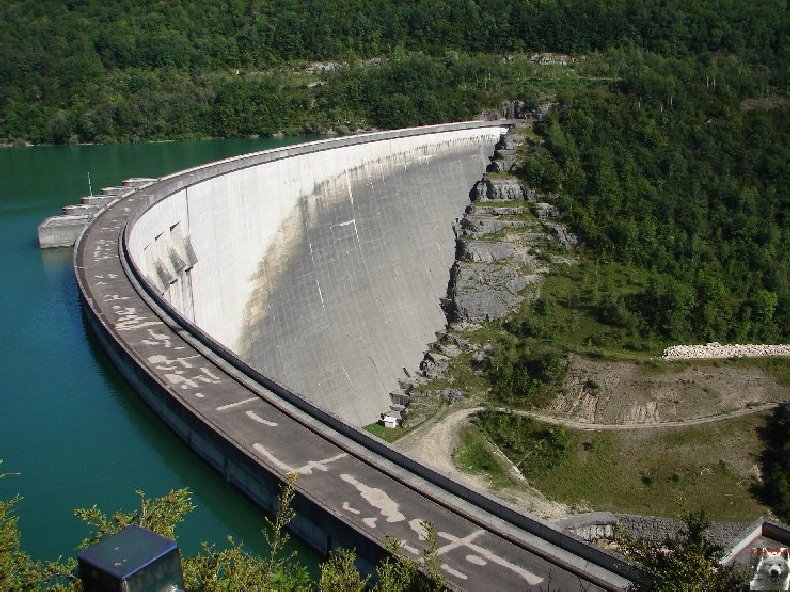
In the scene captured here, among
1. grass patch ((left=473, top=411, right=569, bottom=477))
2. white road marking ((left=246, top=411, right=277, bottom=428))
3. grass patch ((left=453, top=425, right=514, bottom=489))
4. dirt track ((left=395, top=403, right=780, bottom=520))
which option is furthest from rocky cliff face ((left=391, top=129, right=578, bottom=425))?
white road marking ((left=246, top=411, right=277, bottom=428))

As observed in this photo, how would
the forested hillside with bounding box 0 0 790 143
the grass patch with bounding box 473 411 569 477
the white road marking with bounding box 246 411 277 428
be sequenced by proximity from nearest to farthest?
the white road marking with bounding box 246 411 277 428 → the grass patch with bounding box 473 411 569 477 → the forested hillside with bounding box 0 0 790 143

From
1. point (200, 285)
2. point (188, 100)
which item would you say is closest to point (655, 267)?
point (200, 285)

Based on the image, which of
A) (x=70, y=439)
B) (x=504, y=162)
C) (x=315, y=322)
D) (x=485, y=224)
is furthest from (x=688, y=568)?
(x=504, y=162)

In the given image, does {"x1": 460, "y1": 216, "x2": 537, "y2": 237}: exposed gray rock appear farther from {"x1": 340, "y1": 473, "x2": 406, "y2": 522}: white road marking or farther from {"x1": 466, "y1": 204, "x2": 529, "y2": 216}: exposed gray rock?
{"x1": 340, "y1": 473, "x2": 406, "y2": 522}: white road marking

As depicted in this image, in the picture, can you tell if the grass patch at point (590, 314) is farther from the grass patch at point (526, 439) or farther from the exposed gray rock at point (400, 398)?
the exposed gray rock at point (400, 398)

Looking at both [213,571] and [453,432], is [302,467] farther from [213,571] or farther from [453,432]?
[453,432]

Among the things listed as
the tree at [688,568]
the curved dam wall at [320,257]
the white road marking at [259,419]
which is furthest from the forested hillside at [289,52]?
the tree at [688,568]

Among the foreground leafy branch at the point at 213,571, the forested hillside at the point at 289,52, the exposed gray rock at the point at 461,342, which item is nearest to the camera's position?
the foreground leafy branch at the point at 213,571
